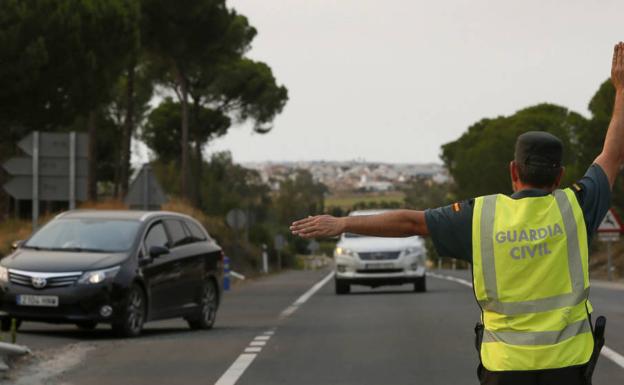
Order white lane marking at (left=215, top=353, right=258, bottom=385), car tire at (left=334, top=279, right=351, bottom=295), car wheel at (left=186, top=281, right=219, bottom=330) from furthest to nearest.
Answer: car tire at (left=334, top=279, right=351, bottom=295), car wheel at (left=186, top=281, right=219, bottom=330), white lane marking at (left=215, top=353, right=258, bottom=385)

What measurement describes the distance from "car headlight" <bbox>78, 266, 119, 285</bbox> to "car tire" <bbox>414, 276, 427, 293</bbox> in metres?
15.7

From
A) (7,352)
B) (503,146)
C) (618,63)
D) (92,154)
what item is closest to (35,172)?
(7,352)

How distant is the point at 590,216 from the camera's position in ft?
20.2

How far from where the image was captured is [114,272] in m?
18.7

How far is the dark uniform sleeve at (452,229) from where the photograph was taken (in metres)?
6.13

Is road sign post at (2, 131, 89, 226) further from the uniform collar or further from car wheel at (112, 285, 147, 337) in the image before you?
the uniform collar

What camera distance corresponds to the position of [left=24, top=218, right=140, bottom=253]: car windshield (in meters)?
19.4

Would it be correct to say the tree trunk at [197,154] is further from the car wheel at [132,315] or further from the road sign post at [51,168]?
the car wheel at [132,315]

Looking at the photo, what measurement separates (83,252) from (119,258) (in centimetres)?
52

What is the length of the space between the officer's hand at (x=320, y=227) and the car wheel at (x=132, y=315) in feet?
41.0

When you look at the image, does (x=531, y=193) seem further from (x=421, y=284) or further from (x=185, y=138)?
(x=185, y=138)

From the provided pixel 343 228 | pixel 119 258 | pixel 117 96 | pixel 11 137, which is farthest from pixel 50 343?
pixel 117 96

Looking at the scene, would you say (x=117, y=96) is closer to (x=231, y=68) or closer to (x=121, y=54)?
(x=231, y=68)

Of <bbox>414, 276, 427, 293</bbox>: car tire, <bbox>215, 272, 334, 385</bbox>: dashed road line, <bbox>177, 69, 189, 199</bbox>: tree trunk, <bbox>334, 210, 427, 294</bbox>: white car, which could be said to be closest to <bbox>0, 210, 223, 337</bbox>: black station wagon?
<bbox>215, 272, 334, 385</bbox>: dashed road line
